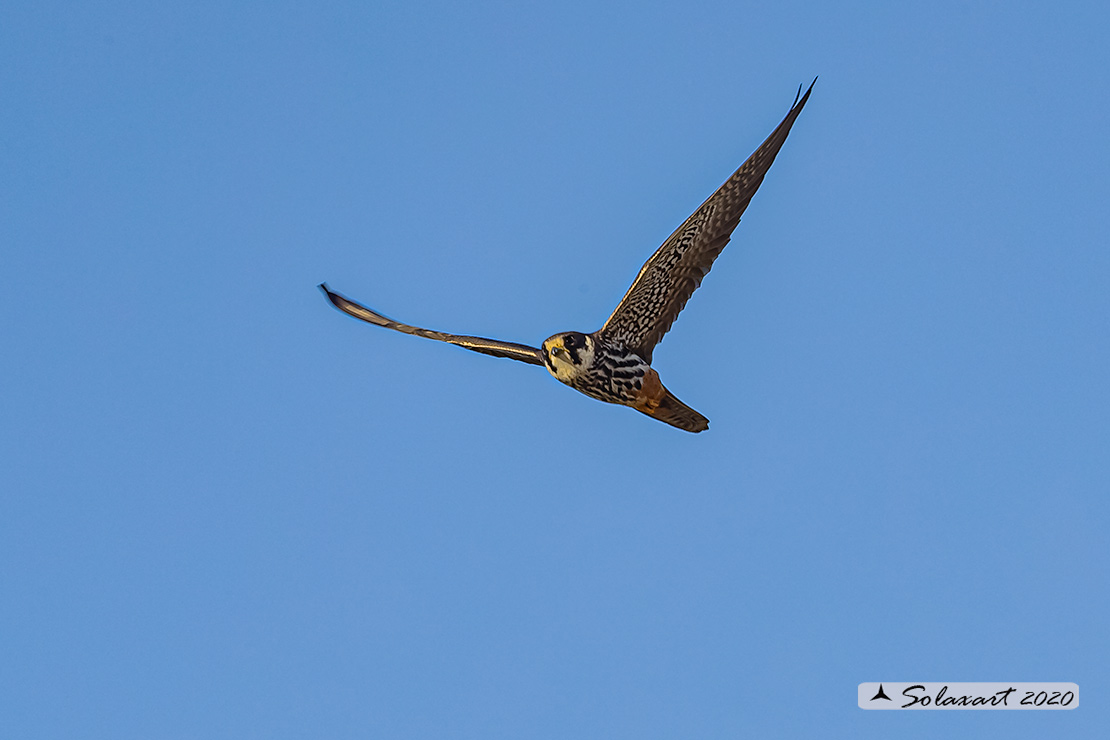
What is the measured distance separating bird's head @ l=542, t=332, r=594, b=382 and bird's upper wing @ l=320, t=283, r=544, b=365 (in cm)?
47

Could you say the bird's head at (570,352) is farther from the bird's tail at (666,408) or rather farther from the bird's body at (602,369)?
the bird's tail at (666,408)

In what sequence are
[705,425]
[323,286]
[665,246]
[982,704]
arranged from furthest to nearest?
[323,286], [982,704], [705,425], [665,246]

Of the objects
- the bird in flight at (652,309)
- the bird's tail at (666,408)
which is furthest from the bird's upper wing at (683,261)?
the bird's tail at (666,408)

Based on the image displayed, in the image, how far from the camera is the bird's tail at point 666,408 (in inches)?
698

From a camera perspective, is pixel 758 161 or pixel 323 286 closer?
pixel 758 161

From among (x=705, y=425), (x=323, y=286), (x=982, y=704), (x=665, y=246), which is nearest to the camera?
(x=665, y=246)

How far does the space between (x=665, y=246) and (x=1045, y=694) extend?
9025 millimetres

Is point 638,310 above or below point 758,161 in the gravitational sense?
below

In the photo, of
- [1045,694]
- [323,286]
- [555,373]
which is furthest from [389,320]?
[1045,694]

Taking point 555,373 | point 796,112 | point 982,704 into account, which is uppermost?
point 796,112

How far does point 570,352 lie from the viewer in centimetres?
1730

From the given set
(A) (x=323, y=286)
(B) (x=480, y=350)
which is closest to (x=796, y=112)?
(B) (x=480, y=350)

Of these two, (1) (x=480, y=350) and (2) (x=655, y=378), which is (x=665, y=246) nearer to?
(2) (x=655, y=378)

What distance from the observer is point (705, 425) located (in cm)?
1864
